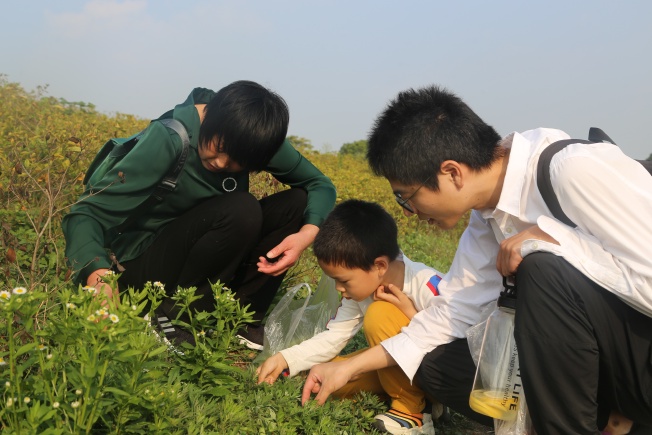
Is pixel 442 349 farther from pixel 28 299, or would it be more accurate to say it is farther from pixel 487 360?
pixel 28 299

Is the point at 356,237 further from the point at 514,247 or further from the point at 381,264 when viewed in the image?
the point at 514,247

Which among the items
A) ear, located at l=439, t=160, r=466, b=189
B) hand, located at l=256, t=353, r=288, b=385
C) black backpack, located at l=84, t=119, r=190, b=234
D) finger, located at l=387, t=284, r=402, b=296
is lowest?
hand, located at l=256, t=353, r=288, b=385

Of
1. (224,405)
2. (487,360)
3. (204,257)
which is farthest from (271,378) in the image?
(487,360)

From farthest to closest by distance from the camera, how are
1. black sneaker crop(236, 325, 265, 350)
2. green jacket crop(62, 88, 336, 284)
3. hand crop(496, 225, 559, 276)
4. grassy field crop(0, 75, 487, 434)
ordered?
1. black sneaker crop(236, 325, 265, 350)
2. green jacket crop(62, 88, 336, 284)
3. hand crop(496, 225, 559, 276)
4. grassy field crop(0, 75, 487, 434)

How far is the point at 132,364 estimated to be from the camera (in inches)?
78.4

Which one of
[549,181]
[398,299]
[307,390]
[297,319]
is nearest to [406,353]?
[398,299]

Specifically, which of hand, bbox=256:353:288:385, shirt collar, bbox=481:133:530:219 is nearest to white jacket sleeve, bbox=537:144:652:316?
shirt collar, bbox=481:133:530:219

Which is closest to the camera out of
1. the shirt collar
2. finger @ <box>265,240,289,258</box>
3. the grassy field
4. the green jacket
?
the grassy field

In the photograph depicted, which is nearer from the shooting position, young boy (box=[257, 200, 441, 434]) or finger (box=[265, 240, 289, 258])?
young boy (box=[257, 200, 441, 434])

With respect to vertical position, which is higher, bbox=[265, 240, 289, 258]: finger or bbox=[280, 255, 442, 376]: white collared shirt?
bbox=[265, 240, 289, 258]: finger

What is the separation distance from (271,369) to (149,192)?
103 centimetres

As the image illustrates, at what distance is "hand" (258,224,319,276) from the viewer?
3.49 metres

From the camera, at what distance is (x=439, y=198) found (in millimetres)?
2754

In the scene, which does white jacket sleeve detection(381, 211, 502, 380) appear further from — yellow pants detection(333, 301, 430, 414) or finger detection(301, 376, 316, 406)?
finger detection(301, 376, 316, 406)
